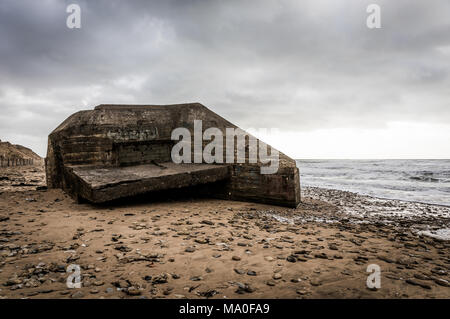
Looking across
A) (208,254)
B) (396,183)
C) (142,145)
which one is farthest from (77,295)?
(396,183)

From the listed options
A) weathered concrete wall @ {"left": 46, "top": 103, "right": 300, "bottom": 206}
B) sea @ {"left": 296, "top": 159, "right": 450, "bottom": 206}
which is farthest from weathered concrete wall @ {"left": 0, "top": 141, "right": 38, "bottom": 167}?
sea @ {"left": 296, "top": 159, "right": 450, "bottom": 206}

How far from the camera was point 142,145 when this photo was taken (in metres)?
7.62

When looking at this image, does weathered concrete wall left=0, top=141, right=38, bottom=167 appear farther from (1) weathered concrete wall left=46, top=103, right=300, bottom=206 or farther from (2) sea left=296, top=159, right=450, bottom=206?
(2) sea left=296, top=159, right=450, bottom=206

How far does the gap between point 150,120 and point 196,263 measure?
605 cm

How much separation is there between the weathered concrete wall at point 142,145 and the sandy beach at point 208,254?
1.20 m

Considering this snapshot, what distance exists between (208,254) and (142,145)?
5370 millimetres

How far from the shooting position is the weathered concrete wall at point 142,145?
6.45m

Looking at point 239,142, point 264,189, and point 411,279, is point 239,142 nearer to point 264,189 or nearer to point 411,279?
point 264,189

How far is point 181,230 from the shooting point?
4.08 m

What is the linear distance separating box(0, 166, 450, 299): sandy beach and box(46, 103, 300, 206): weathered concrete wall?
1.20 meters

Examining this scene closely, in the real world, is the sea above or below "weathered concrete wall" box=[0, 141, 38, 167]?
below

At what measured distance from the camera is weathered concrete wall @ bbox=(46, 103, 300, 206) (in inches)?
254
